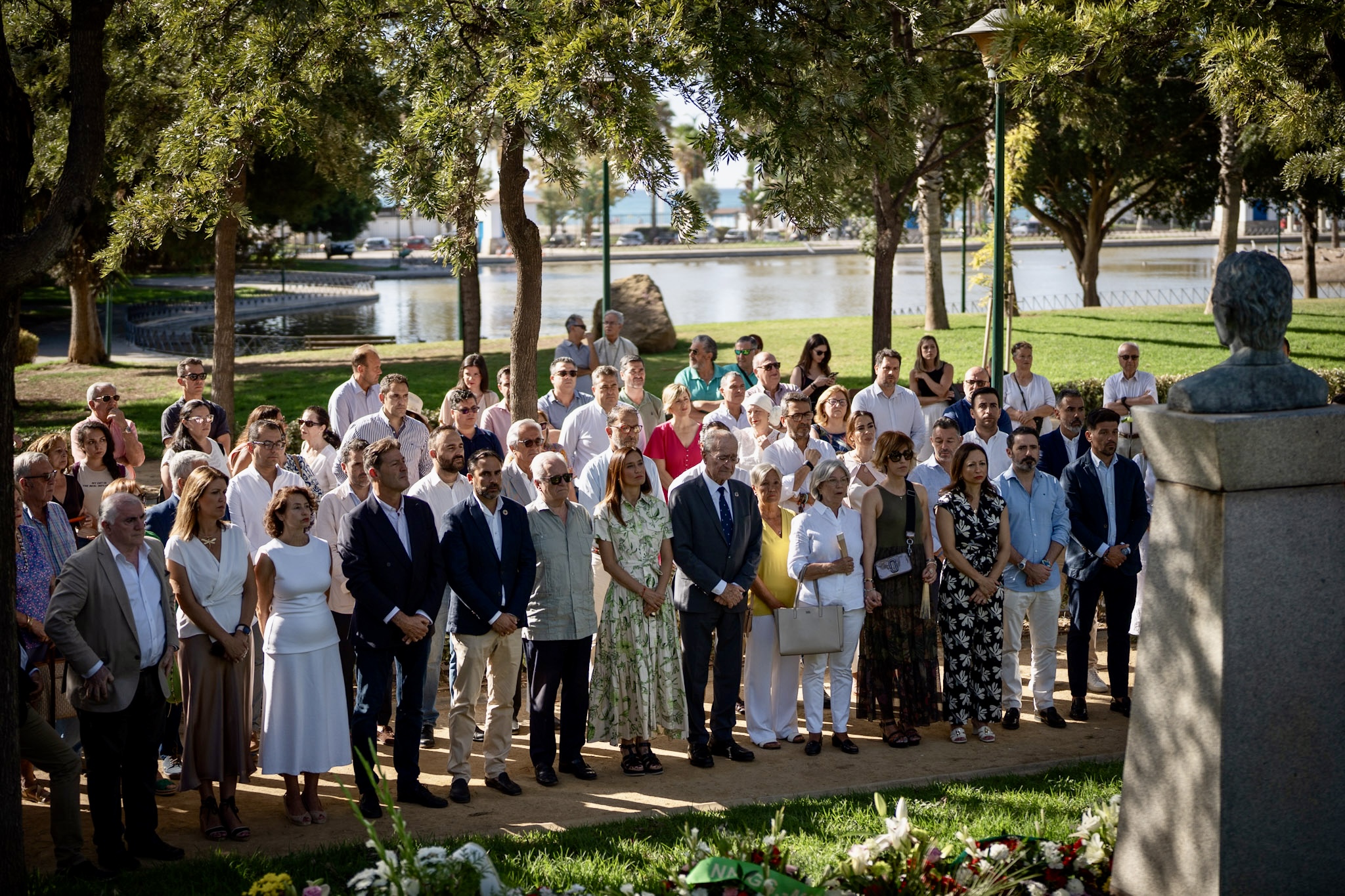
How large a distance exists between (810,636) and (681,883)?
3.37 metres

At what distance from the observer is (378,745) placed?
29.7 ft

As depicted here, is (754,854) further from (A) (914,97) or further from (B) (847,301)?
(B) (847,301)

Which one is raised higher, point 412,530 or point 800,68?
point 800,68

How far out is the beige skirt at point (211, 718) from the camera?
24.5 ft

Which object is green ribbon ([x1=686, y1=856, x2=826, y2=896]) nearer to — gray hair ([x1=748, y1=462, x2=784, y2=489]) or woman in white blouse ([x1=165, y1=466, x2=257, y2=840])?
woman in white blouse ([x1=165, y1=466, x2=257, y2=840])

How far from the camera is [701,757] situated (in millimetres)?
8695

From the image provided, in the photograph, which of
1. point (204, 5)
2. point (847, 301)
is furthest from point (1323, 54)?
point (847, 301)

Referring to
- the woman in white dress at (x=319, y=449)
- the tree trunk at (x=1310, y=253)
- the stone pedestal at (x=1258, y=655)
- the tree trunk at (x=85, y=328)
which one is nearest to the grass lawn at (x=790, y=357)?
the tree trunk at (x=85, y=328)

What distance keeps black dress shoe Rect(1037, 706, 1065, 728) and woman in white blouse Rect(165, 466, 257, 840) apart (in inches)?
216

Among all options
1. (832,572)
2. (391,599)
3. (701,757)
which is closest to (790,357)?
(832,572)

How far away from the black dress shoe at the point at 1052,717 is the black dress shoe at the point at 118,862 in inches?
241

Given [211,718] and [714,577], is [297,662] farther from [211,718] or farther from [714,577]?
[714,577]

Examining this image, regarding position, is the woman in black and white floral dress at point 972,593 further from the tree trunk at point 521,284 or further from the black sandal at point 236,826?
the black sandal at point 236,826

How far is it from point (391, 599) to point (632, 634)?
1704 mm
